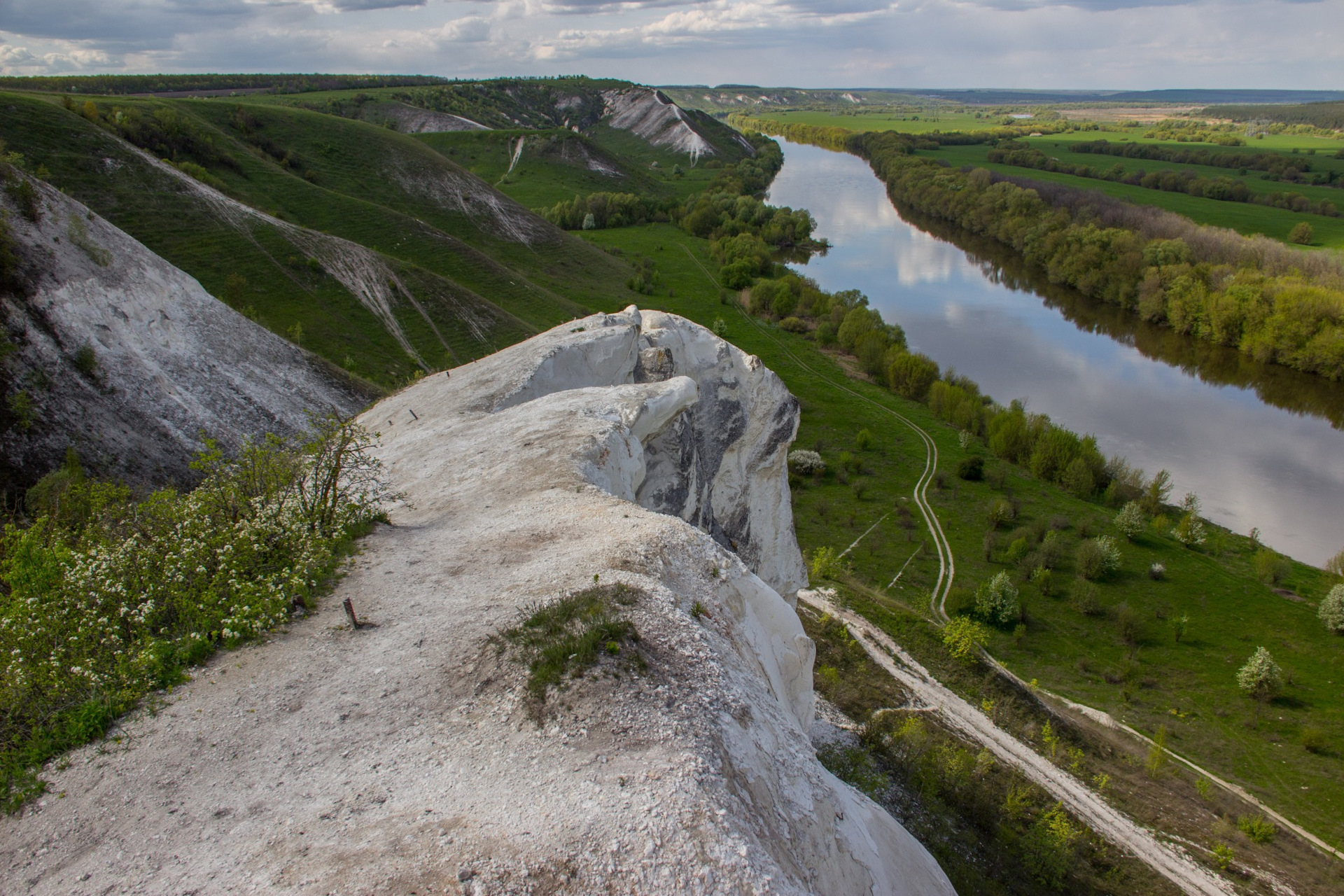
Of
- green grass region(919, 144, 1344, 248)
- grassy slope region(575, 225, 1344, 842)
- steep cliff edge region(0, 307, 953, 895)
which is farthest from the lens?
green grass region(919, 144, 1344, 248)

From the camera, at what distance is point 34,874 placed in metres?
6.64

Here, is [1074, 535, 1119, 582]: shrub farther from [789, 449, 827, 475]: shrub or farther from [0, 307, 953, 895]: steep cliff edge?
[0, 307, 953, 895]: steep cliff edge

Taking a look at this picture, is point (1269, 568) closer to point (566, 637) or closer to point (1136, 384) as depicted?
point (1136, 384)

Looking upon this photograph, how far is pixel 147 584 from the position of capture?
960 centimetres

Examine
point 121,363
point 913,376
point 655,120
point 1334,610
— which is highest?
point 655,120

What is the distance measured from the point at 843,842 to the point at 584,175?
115532 millimetres

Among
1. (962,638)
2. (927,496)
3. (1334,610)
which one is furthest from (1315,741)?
(927,496)

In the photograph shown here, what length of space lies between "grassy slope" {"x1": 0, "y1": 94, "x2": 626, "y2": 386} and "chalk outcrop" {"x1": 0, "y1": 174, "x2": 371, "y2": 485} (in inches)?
330

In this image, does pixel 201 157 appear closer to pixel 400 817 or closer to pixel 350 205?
pixel 350 205

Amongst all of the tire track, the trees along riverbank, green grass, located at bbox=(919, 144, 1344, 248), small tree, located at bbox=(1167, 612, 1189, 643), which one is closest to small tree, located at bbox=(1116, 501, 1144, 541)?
small tree, located at bbox=(1167, 612, 1189, 643)

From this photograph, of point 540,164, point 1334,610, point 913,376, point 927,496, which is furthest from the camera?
point 540,164

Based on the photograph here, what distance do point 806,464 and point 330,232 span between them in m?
36.5

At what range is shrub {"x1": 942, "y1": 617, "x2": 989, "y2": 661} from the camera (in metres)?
27.1

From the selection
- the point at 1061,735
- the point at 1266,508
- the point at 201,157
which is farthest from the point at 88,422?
the point at 1266,508
